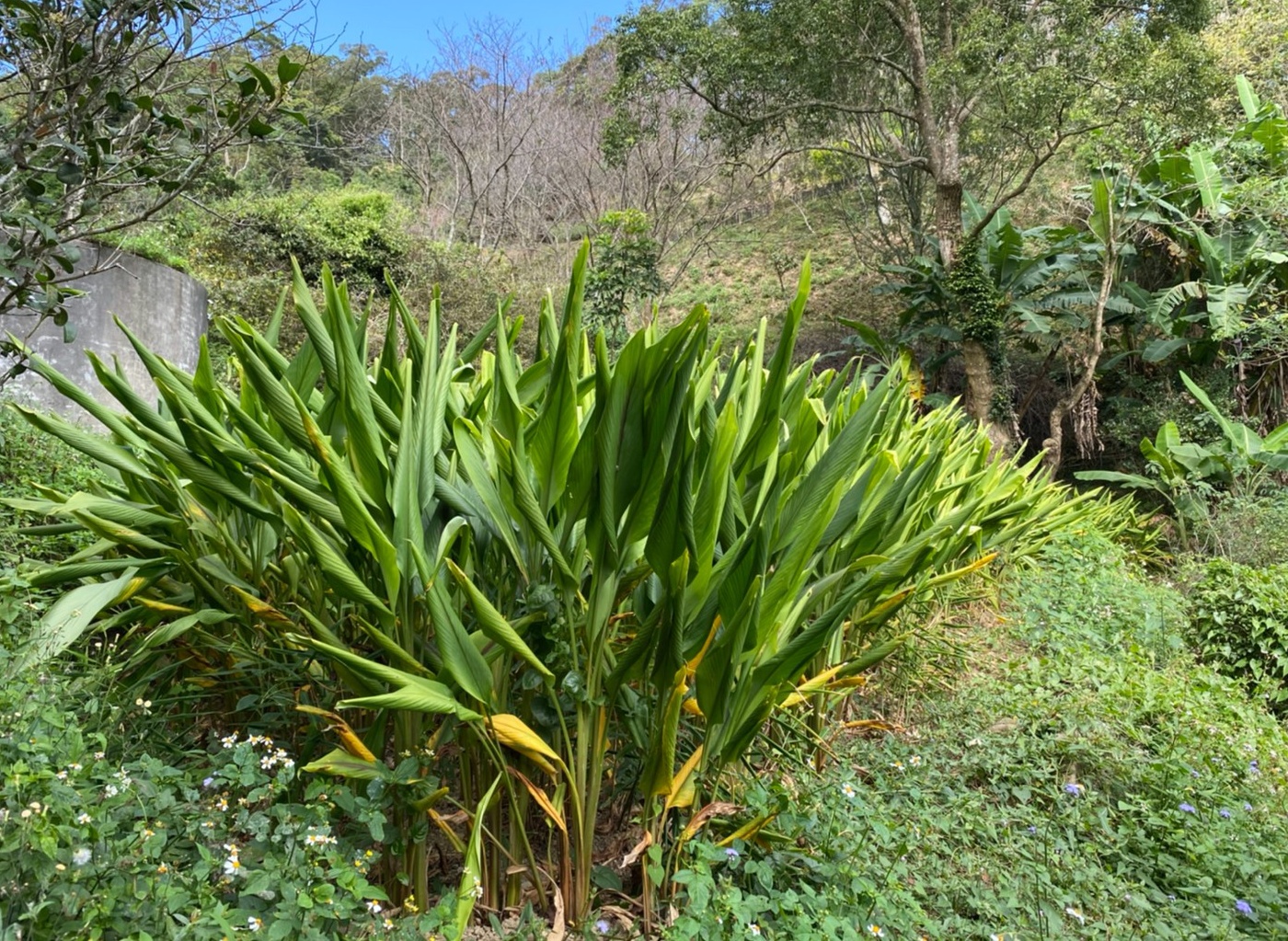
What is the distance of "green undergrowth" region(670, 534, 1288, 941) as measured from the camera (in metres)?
1.20

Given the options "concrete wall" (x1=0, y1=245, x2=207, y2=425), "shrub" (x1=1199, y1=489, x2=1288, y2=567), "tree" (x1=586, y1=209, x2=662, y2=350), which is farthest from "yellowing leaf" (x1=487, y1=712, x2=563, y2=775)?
"tree" (x1=586, y1=209, x2=662, y2=350)

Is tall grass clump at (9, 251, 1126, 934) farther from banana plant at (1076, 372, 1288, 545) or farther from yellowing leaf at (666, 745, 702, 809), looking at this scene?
banana plant at (1076, 372, 1288, 545)

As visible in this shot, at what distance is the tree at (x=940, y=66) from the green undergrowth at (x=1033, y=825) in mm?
6489

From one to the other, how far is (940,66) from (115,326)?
8004 mm

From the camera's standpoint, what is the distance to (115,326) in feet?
18.5

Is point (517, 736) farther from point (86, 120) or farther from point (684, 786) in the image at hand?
point (86, 120)

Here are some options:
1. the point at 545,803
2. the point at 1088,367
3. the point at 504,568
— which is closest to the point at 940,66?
the point at 1088,367

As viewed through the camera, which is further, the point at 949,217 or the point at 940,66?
the point at 949,217

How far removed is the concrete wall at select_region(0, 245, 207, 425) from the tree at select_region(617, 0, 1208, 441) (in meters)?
5.61

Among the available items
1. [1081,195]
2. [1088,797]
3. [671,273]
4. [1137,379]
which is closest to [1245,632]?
[1088,797]

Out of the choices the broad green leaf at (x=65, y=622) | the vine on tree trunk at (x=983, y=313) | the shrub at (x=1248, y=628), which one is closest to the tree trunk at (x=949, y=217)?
the vine on tree trunk at (x=983, y=313)

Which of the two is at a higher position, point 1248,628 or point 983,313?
point 983,313

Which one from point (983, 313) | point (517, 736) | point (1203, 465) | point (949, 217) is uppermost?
point (949, 217)

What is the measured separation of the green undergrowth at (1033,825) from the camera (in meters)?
1.20
